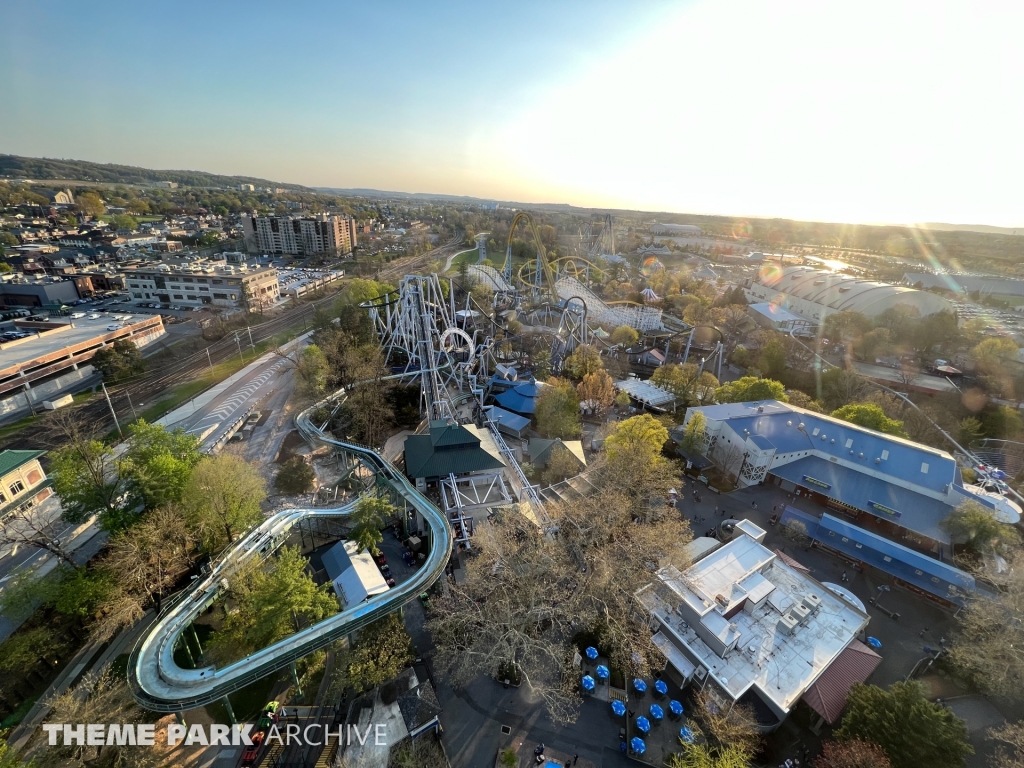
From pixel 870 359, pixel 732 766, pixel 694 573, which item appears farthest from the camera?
pixel 870 359

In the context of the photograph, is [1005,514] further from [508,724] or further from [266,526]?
[266,526]

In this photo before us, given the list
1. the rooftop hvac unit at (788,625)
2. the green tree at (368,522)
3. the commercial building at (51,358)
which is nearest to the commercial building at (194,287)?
the commercial building at (51,358)

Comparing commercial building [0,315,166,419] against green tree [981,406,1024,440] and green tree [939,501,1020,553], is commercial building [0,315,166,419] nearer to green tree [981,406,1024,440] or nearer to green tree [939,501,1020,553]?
green tree [939,501,1020,553]

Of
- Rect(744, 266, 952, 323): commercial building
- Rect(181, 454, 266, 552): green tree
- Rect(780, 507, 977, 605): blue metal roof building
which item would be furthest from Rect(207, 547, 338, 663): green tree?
Rect(744, 266, 952, 323): commercial building

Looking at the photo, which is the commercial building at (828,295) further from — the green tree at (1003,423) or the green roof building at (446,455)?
the green roof building at (446,455)

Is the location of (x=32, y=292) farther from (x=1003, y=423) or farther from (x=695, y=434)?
(x=1003, y=423)

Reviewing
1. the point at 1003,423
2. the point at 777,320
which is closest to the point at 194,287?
the point at 777,320

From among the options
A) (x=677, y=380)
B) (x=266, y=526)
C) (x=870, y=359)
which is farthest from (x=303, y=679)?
A: (x=870, y=359)
